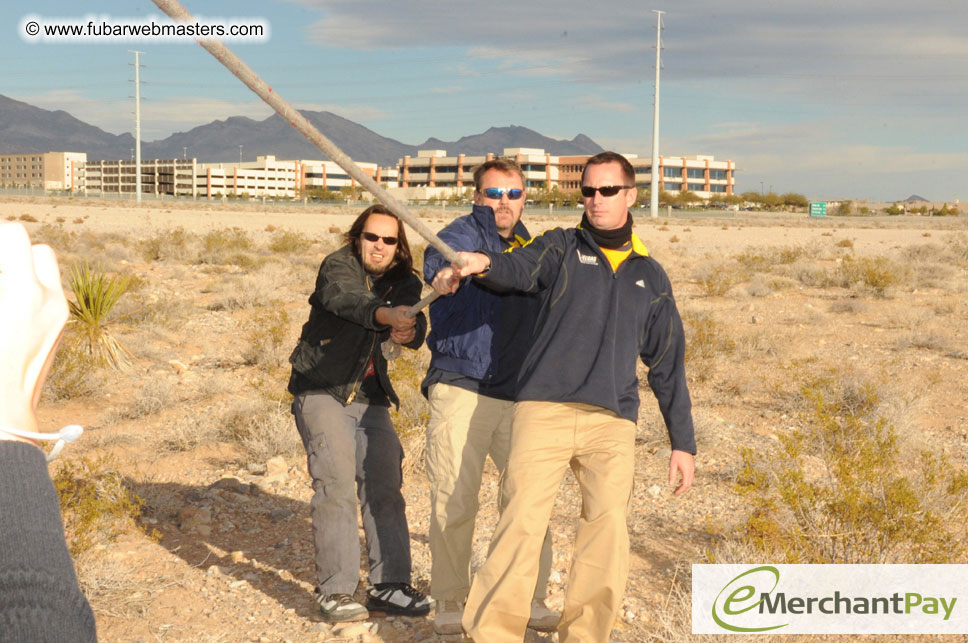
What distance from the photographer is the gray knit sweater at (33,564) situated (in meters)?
0.90

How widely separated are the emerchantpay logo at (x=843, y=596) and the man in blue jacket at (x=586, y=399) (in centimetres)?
105

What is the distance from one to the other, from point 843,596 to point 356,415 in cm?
270

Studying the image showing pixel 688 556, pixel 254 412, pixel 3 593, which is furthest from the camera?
pixel 254 412

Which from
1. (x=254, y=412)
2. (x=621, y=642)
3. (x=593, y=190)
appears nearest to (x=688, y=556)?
(x=621, y=642)

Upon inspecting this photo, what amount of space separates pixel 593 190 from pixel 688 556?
2637 mm

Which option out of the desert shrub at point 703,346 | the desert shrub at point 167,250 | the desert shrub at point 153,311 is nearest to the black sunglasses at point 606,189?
the desert shrub at point 703,346

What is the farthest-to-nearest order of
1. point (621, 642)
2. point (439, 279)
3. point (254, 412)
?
1. point (254, 412)
2. point (621, 642)
3. point (439, 279)

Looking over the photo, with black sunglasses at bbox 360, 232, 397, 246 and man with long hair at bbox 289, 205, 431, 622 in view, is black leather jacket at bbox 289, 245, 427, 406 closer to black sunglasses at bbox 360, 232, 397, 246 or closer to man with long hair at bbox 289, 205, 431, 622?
man with long hair at bbox 289, 205, 431, 622

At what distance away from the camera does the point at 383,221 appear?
4.37 metres

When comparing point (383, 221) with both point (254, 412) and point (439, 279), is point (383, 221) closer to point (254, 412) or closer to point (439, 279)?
point (439, 279)

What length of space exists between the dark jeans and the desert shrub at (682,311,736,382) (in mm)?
6254

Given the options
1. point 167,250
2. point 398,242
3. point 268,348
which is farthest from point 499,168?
point 167,250

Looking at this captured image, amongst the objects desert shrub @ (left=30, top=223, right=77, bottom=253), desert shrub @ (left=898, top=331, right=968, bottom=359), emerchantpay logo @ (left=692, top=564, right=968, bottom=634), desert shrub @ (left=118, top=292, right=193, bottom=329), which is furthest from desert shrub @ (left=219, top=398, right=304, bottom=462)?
desert shrub @ (left=30, top=223, right=77, bottom=253)

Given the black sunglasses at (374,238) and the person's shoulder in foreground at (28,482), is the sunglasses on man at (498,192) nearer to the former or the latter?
the black sunglasses at (374,238)
